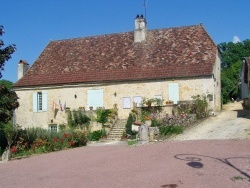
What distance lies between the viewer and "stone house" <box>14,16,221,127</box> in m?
28.1

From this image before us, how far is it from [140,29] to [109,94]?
661 centimetres

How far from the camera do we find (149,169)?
37.8ft

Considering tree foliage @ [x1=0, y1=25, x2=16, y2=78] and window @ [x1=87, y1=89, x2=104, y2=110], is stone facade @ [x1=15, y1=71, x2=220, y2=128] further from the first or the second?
tree foliage @ [x1=0, y1=25, x2=16, y2=78]

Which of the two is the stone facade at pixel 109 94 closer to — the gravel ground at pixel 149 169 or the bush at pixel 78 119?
the bush at pixel 78 119

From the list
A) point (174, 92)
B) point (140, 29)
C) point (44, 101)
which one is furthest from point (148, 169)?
point (140, 29)

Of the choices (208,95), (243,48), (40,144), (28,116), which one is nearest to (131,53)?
(208,95)

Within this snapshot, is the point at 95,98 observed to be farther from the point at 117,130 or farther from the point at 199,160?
the point at 199,160

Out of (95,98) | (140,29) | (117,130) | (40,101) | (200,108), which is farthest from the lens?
(140,29)

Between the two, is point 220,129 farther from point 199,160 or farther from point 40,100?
point 40,100

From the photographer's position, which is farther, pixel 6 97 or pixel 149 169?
pixel 6 97

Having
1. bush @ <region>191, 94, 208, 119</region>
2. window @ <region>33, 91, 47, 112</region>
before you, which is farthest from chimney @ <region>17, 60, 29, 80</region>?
bush @ <region>191, 94, 208, 119</region>

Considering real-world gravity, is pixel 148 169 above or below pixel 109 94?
below

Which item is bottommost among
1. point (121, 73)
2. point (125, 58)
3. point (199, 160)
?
point (199, 160)

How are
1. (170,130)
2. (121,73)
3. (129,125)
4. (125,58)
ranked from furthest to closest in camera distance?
1. (125,58)
2. (121,73)
3. (129,125)
4. (170,130)
